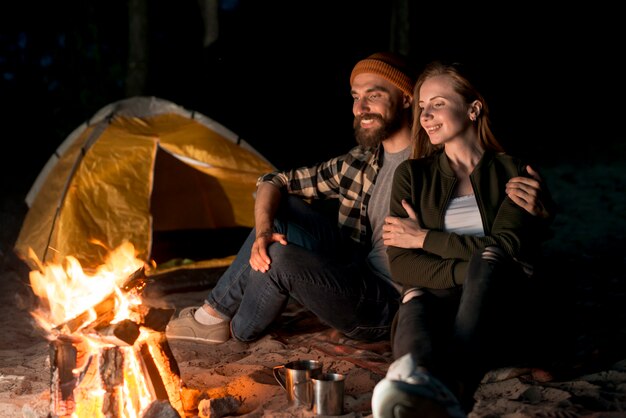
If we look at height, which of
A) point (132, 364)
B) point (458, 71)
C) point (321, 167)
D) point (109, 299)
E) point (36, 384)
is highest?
point (458, 71)

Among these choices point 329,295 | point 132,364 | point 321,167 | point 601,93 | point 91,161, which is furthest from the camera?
point 601,93

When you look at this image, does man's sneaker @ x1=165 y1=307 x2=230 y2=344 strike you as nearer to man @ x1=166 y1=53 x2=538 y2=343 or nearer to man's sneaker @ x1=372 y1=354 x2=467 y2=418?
man @ x1=166 y1=53 x2=538 y2=343

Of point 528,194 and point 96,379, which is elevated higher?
point 528,194

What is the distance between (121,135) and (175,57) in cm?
674

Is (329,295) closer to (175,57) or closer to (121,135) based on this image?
(121,135)

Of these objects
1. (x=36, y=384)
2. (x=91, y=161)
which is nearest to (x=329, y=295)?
(x=36, y=384)

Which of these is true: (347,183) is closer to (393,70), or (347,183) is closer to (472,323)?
(393,70)

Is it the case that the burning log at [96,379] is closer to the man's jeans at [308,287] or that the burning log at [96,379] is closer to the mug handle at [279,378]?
the mug handle at [279,378]

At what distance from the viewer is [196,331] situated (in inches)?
146

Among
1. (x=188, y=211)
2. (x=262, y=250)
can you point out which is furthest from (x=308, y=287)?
(x=188, y=211)

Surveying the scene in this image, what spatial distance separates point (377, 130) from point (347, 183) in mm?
353

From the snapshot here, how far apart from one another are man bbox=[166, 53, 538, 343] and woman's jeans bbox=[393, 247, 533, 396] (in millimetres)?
588

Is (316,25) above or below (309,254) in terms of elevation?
above

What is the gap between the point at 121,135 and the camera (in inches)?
207
